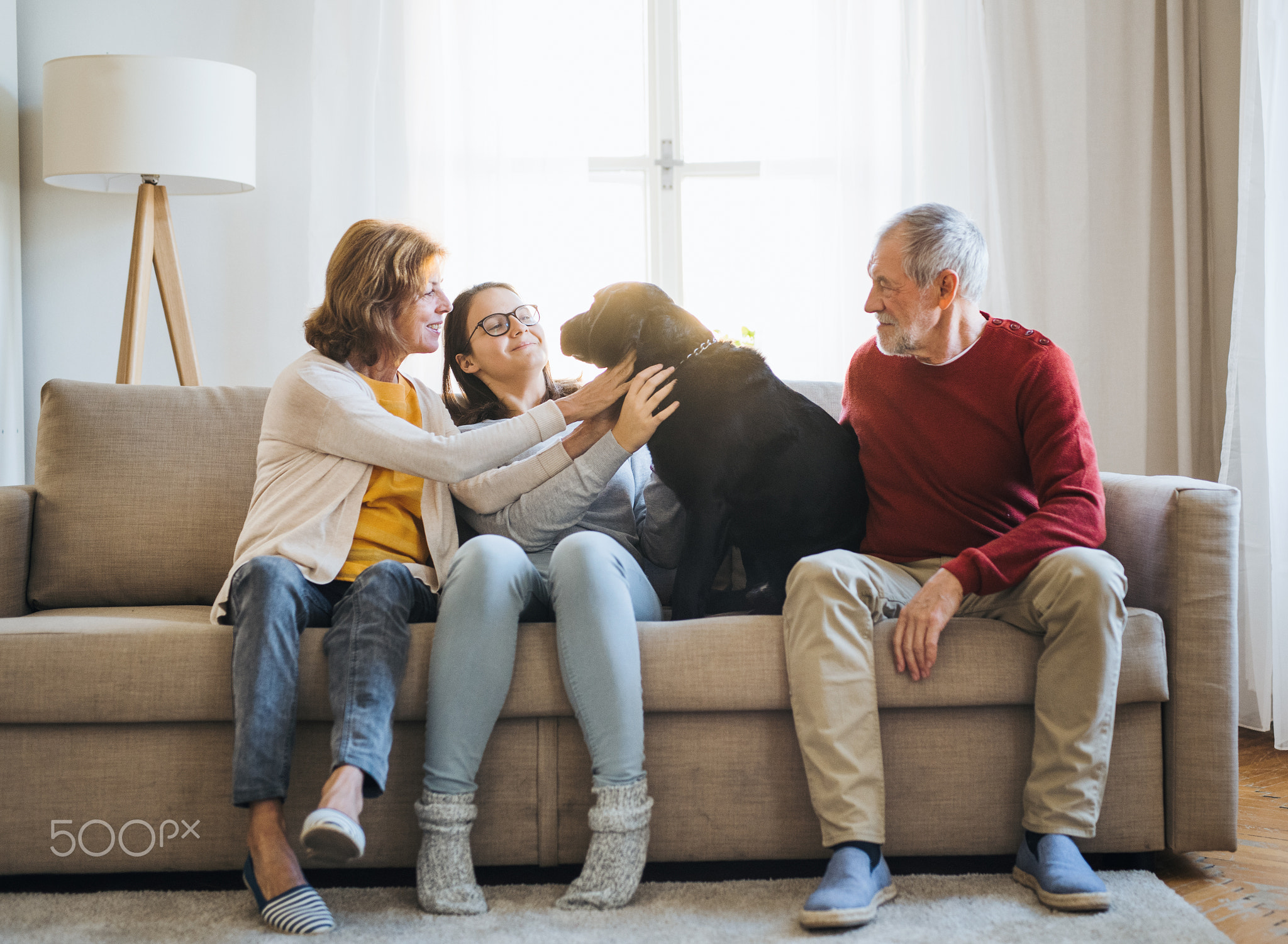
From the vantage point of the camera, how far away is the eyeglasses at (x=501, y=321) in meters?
1.82

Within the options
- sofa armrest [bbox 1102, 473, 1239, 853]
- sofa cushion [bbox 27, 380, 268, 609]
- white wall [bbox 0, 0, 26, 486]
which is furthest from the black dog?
white wall [bbox 0, 0, 26, 486]

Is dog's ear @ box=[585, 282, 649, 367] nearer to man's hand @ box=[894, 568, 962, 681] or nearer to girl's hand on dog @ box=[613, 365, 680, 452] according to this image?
girl's hand on dog @ box=[613, 365, 680, 452]

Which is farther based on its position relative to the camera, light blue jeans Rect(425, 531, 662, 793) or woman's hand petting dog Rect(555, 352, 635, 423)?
woman's hand petting dog Rect(555, 352, 635, 423)

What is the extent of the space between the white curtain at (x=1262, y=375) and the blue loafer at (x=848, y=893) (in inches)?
61.6

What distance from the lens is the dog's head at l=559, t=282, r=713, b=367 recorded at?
1718 millimetres

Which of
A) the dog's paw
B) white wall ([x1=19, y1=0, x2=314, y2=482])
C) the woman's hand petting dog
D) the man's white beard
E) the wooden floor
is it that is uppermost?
white wall ([x1=19, y1=0, x2=314, y2=482])

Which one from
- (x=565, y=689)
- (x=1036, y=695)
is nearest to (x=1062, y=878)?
(x=1036, y=695)

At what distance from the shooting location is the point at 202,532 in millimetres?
1885

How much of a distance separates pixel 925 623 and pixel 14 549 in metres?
1.63

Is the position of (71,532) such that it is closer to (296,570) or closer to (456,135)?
(296,570)

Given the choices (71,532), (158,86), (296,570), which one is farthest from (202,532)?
(158,86)

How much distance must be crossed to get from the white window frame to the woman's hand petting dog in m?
1.58

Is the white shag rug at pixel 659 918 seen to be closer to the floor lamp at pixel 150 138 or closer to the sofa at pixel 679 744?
the sofa at pixel 679 744

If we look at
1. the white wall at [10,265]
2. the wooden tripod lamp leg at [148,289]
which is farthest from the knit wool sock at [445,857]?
the white wall at [10,265]
